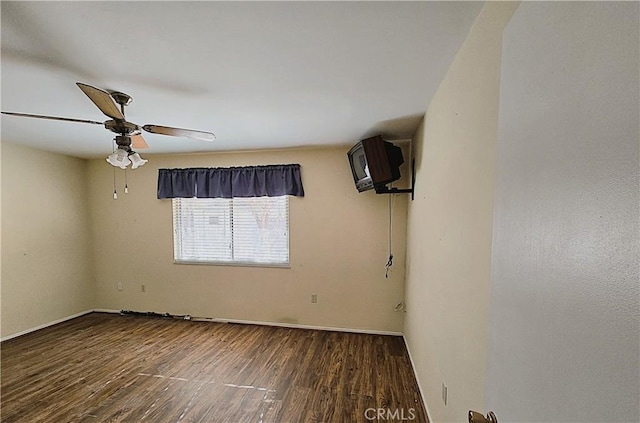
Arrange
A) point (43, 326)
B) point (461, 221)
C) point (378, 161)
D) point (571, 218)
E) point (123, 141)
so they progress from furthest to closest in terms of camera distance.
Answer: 1. point (43, 326)
2. point (378, 161)
3. point (123, 141)
4. point (461, 221)
5. point (571, 218)

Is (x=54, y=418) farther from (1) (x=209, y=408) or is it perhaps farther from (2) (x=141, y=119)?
(2) (x=141, y=119)

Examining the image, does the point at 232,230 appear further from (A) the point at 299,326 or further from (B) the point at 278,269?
(A) the point at 299,326

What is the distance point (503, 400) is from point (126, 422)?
7.95ft

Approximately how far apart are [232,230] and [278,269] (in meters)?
0.85

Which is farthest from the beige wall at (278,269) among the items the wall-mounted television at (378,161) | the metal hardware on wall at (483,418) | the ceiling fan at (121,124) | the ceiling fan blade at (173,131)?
the metal hardware on wall at (483,418)

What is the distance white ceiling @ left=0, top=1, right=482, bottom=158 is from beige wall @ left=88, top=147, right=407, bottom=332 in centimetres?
115

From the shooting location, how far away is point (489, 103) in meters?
0.99

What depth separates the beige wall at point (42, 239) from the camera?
316 cm

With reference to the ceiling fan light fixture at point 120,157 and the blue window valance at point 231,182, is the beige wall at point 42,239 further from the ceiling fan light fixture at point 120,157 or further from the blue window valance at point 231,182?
the ceiling fan light fixture at point 120,157

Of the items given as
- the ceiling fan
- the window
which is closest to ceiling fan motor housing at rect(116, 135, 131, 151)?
the ceiling fan

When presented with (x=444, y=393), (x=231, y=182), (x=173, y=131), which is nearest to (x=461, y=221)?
(x=444, y=393)

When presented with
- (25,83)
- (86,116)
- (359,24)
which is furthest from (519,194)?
(86,116)

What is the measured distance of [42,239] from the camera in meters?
3.48

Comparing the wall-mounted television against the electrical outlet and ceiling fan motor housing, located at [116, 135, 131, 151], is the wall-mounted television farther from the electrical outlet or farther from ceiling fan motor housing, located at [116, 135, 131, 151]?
ceiling fan motor housing, located at [116, 135, 131, 151]
